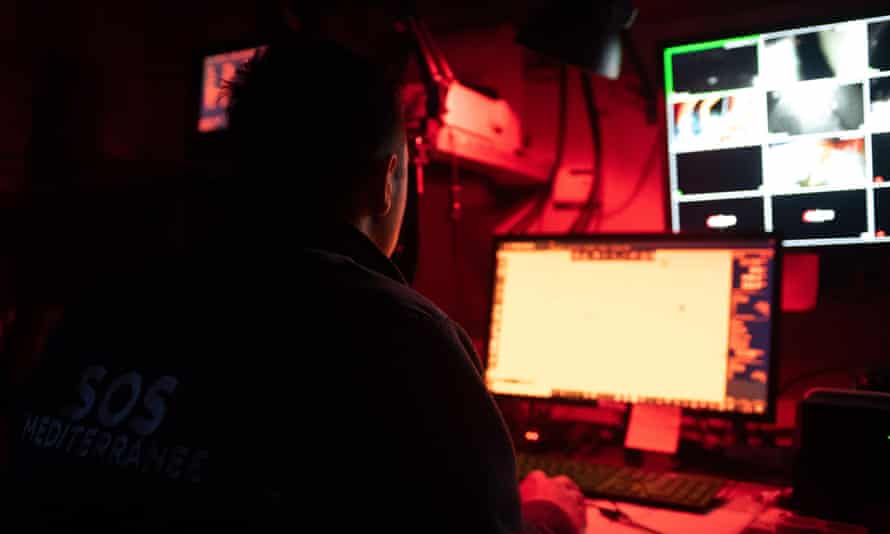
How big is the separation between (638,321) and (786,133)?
0.41 m

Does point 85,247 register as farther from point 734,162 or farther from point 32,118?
point 734,162

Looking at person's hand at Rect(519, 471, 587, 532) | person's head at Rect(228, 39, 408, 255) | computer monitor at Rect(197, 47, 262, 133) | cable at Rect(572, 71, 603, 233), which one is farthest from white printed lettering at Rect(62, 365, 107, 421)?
computer monitor at Rect(197, 47, 262, 133)

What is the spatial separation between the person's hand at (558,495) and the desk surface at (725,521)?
0.05 m

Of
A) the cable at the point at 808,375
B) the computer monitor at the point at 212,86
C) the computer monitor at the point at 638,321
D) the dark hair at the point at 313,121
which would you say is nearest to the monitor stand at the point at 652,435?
the computer monitor at the point at 638,321

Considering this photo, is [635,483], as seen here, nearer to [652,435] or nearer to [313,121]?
[652,435]

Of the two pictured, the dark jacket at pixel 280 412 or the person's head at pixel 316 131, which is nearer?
the dark jacket at pixel 280 412

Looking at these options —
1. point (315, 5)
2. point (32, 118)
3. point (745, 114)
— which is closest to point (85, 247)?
Answer: point (32, 118)

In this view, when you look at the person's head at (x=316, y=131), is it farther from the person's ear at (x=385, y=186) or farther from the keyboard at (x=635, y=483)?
the keyboard at (x=635, y=483)

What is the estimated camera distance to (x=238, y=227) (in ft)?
2.64

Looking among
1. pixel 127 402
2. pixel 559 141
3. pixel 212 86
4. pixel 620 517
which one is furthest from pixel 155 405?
pixel 212 86

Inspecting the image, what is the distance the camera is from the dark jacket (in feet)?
2.04

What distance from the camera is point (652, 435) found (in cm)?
133

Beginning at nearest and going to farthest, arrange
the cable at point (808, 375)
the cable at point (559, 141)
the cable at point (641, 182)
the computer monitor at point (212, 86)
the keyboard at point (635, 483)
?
the keyboard at point (635, 483), the cable at point (808, 375), the cable at point (641, 182), the cable at point (559, 141), the computer monitor at point (212, 86)

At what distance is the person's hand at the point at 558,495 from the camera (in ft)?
3.13
